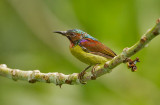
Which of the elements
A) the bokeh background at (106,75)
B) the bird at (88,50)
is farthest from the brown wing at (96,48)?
the bokeh background at (106,75)

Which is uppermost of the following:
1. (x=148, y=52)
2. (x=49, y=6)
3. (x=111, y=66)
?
(x=49, y=6)

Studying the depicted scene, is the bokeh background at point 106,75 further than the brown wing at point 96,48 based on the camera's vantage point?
Yes

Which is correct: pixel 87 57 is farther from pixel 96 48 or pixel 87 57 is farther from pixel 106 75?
pixel 106 75

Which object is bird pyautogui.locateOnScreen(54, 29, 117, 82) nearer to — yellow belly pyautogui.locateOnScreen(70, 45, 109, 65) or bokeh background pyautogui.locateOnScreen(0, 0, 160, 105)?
yellow belly pyautogui.locateOnScreen(70, 45, 109, 65)

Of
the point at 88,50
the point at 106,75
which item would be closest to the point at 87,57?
the point at 88,50

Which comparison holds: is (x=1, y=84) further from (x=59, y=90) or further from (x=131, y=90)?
(x=131, y=90)

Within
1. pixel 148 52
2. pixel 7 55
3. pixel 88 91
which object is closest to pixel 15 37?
pixel 7 55

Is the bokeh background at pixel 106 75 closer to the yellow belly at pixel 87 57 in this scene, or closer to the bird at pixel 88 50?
the bird at pixel 88 50

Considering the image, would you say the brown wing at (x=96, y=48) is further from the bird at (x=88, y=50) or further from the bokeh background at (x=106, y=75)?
the bokeh background at (x=106, y=75)
